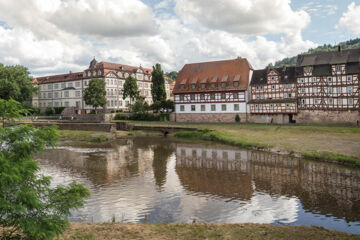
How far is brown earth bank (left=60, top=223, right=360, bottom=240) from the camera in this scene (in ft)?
34.7

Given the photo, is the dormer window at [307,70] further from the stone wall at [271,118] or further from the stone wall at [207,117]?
the stone wall at [207,117]

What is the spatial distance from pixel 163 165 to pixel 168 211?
12.4 meters

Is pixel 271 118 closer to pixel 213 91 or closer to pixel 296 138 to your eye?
pixel 213 91

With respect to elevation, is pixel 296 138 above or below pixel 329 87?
below

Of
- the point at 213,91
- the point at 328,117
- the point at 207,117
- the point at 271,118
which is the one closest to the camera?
the point at 328,117

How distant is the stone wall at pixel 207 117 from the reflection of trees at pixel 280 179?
1024 inches

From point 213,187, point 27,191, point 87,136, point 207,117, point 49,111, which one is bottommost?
point 213,187

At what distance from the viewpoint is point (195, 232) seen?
11109 millimetres

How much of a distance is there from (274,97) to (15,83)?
59242 mm

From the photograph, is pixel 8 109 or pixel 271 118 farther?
pixel 271 118

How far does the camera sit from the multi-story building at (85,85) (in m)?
76.6

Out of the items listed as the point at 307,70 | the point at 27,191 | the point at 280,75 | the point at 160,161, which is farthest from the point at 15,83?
the point at 27,191

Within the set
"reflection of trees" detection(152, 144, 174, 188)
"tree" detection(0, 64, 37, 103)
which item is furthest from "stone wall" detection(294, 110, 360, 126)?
"tree" detection(0, 64, 37, 103)

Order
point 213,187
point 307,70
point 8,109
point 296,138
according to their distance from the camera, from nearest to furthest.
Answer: point 8,109 → point 213,187 → point 296,138 → point 307,70
